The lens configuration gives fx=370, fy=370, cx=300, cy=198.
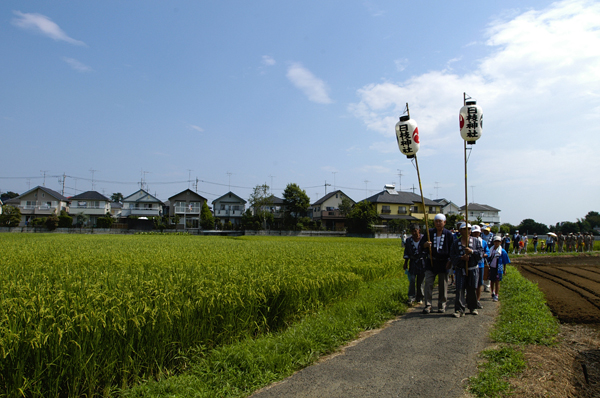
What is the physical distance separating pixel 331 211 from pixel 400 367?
216 ft

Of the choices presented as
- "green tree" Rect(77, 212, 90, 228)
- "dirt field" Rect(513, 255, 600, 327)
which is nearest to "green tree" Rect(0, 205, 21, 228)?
"green tree" Rect(77, 212, 90, 228)

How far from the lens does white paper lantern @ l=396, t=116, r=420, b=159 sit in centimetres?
1000

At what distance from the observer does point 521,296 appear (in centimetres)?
920

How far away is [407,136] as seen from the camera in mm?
10016

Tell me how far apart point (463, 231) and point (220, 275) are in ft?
17.7

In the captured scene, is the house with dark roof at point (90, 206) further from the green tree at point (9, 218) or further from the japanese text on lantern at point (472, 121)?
the japanese text on lantern at point (472, 121)

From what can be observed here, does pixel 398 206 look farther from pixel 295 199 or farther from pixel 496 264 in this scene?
pixel 496 264

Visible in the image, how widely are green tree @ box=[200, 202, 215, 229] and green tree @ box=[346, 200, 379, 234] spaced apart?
76.2 ft

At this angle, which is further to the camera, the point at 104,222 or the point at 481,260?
the point at 104,222

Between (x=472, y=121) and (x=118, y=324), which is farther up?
(x=472, y=121)

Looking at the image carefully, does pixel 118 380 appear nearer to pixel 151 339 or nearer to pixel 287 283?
pixel 151 339

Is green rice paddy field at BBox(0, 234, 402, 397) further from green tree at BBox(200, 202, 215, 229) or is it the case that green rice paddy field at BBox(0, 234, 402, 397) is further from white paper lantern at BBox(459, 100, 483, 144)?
green tree at BBox(200, 202, 215, 229)

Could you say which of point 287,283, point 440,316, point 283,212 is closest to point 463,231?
point 440,316

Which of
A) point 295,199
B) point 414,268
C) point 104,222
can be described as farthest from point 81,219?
point 414,268
